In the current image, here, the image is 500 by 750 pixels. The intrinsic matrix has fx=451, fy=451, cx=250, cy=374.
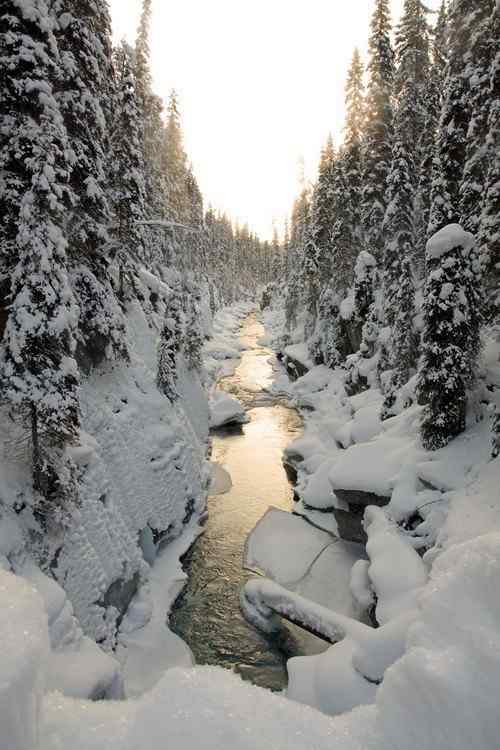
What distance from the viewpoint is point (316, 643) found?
1141 centimetres

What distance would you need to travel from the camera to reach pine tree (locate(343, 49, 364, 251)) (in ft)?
110

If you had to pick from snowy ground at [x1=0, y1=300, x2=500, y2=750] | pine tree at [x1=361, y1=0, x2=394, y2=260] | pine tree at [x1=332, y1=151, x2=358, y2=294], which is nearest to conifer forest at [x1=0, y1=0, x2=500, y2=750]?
snowy ground at [x1=0, y1=300, x2=500, y2=750]

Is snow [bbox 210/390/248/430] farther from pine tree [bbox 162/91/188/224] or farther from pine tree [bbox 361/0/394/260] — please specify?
pine tree [bbox 162/91/188/224]

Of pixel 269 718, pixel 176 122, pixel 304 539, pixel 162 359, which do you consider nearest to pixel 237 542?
pixel 304 539

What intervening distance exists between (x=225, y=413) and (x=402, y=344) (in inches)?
463

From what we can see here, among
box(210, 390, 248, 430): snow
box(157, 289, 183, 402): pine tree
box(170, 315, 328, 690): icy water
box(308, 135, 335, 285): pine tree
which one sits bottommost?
box(170, 315, 328, 690): icy water

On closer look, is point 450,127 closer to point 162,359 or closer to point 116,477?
point 162,359

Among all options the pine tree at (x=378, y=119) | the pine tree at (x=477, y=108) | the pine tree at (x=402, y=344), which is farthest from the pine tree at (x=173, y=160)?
the pine tree at (x=477, y=108)

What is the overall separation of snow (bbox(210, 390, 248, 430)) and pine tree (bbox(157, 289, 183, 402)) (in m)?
8.26

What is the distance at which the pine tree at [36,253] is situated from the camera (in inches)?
356

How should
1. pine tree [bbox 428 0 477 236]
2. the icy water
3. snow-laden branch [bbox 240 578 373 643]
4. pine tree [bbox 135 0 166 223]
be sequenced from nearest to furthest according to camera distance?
snow-laden branch [bbox 240 578 373 643]
the icy water
pine tree [bbox 428 0 477 236]
pine tree [bbox 135 0 166 223]

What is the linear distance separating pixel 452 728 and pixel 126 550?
33.9ft

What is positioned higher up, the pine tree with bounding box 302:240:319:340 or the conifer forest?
the pine tree with bounding box 302:240:319:340

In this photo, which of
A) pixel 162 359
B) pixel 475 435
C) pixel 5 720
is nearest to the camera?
pixel 5 720
